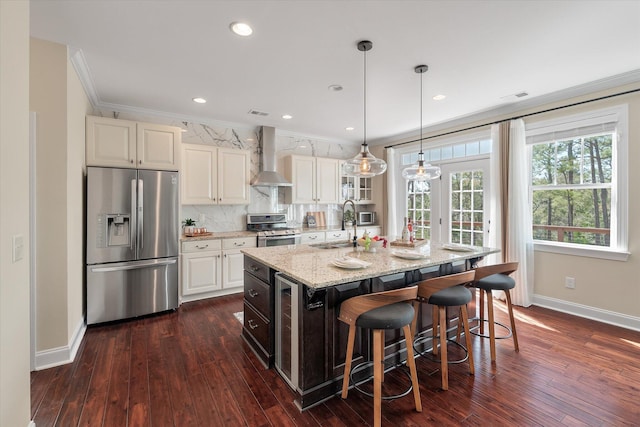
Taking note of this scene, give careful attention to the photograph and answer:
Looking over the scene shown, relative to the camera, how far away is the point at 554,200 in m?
3.75

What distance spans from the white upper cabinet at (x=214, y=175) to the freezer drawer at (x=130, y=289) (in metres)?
1.10

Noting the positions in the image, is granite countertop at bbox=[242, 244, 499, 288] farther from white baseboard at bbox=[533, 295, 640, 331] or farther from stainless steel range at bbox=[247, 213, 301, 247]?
white baseboard at bbox=[533, 295, 640, 331]

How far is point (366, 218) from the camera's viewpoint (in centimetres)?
620

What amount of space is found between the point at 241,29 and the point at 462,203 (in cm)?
408

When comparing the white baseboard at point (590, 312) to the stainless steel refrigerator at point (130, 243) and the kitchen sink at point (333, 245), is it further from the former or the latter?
the stainless steel refrigerator at point (130, 243)

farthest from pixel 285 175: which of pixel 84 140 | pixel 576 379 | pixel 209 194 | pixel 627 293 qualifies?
pixel 627 293

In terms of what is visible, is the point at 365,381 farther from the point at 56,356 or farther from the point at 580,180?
the point at 580,180

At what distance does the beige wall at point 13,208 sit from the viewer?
4.19 feet

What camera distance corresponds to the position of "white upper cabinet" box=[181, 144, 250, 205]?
13.8ft

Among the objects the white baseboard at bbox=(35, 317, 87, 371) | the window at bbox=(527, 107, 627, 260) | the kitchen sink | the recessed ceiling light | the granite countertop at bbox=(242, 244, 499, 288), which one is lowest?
the white baseboard at bbox=(35, 317, 87, 371)

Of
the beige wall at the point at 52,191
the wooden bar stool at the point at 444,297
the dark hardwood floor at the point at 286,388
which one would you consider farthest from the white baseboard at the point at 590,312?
the beige wall at the point at 52,191

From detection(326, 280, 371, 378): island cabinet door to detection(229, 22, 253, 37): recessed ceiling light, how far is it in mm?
2069

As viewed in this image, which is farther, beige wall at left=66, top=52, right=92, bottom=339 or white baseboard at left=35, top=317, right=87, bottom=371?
beige wall at left=66, top=52, right=92, bottom=339

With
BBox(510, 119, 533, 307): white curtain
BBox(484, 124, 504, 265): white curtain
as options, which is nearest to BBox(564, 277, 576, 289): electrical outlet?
BBox(510, 119, 533, 307): white curtain
